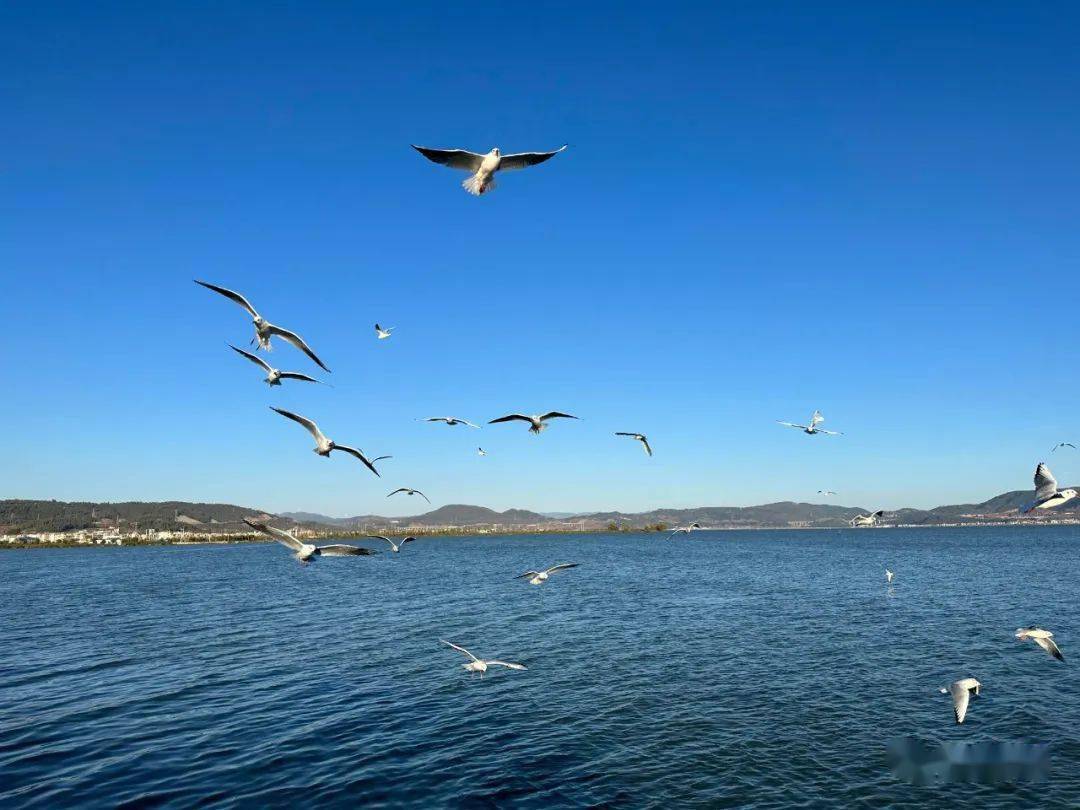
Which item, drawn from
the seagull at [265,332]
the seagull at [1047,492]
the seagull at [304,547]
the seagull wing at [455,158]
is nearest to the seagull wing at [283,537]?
the seagull at [304,547]

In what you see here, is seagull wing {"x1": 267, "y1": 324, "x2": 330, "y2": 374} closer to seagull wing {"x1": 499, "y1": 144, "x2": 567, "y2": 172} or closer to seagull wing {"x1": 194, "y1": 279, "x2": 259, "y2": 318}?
seagull wing {"x1": 194, "y1": 279, "x2": 259, "y2": 318}

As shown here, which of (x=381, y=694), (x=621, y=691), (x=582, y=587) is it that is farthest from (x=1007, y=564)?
(x=381, y=694)

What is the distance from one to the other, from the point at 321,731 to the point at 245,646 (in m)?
18.7

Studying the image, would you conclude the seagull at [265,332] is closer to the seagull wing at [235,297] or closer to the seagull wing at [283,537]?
the seagull wing at [235,297]

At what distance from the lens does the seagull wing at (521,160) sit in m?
12.7

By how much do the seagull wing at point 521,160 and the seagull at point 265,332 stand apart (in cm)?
569

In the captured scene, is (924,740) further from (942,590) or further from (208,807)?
(942,590)

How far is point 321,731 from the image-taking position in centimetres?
2155

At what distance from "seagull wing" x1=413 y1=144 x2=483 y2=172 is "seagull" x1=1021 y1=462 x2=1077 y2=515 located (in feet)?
48.3

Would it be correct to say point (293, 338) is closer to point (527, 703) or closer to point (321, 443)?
point (321, 443)

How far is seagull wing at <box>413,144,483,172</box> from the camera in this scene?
41.6 ft

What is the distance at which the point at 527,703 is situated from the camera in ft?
81.2

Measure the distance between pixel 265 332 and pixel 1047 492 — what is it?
19.3 meters

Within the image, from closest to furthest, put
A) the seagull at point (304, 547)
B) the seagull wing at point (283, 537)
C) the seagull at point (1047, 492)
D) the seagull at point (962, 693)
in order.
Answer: the seagull at point (304, 547) < the seagull wing at point (283, 537) < the seagull at point (1047, 492) < the seagull at point (962, 693)
